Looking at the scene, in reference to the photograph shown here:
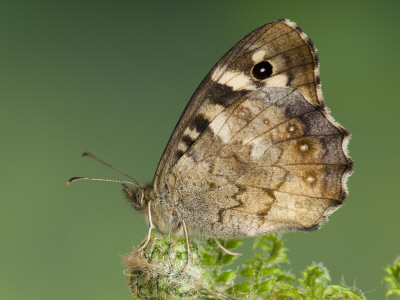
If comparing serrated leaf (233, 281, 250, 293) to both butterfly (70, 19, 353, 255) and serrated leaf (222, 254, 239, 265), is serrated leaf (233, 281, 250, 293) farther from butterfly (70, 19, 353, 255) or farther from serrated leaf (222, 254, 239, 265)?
butterfly (70, 19, 353, 255)

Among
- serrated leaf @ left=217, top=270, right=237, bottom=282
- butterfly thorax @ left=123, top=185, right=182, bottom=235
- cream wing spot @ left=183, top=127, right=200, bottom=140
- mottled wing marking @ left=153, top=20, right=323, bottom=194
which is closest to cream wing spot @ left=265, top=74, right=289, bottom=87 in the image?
mottled wing marking @ left=153, top=20, right=323, bottom=194

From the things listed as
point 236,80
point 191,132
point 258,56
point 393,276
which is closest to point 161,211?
point 191,132

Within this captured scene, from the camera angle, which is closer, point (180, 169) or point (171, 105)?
point (180, 169)

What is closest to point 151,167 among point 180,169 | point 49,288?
point 49,288

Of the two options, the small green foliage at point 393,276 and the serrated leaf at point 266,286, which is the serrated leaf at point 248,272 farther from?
the small green foliage at point 393,276

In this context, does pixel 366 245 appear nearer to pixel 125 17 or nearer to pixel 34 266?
pixel 34 266

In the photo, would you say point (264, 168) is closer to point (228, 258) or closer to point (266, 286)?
point (228, 258)
